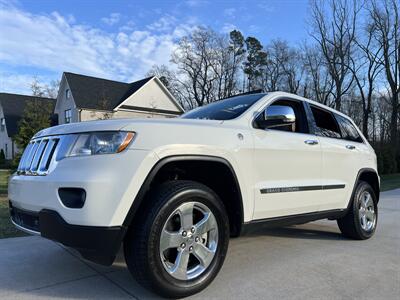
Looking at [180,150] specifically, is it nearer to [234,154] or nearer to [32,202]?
[234,154]

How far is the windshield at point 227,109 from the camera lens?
163 inches

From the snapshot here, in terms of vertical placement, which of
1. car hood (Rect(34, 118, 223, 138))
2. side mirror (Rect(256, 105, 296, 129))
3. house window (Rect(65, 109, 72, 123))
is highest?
house window (Rect(65, 109, 72, 123))

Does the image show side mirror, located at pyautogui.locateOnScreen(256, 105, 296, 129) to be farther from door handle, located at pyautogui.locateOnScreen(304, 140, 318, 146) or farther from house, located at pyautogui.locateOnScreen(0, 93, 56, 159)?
house, located at pyautogui.locateOnScreen(0, 93, 56, 159)

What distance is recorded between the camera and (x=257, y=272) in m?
3.91

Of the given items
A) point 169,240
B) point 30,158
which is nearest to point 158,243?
point 169,240

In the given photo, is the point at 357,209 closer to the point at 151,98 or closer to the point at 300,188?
the point at 300,188

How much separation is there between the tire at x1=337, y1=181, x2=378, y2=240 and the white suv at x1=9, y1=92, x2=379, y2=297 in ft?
3.45

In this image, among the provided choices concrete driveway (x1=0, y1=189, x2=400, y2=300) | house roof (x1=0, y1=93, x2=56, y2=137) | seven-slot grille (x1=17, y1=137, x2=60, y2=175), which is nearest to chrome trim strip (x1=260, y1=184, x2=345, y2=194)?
concrete driveway (x1=0, y1=189, x2=400, y2=300)

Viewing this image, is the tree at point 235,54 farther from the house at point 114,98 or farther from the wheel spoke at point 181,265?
the wheel spoke at point 181,265

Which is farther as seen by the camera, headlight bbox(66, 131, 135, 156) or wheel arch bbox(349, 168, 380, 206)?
wheel arch bbox(349, 168, 380, 206)

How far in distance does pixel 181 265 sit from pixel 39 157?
1.55 metres

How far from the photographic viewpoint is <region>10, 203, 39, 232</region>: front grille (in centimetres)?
313

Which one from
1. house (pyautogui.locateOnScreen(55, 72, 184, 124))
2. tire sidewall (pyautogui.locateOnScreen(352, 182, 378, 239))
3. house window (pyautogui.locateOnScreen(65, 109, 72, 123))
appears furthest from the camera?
house window (pyautogui.locateOnScreen(65, 109, 72, 123))

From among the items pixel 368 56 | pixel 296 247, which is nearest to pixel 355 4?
pixel 368 56
